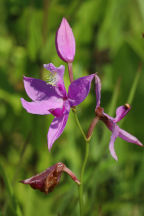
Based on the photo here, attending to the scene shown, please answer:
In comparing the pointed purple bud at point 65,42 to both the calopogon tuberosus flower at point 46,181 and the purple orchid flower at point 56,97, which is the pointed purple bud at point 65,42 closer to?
the purple orchid flower at point 56,97

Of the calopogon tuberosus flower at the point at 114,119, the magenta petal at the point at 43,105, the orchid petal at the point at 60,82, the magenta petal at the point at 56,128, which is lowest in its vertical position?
the calopogon tuberosus flower at the point at 114,119

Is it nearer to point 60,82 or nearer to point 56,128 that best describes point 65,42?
point 60,82

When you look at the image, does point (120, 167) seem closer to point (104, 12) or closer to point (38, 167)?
point (38, 167)

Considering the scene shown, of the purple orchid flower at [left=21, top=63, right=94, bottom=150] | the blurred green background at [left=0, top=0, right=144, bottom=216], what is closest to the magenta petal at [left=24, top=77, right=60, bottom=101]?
the purple orchid flower at [left=21, top=63, right=94, bottom=150]

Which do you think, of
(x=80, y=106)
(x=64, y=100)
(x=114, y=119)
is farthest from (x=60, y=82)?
(x=80, y=106)

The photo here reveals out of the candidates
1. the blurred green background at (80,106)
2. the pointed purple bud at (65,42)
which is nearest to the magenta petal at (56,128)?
the pointed purple bud at (65,42)
